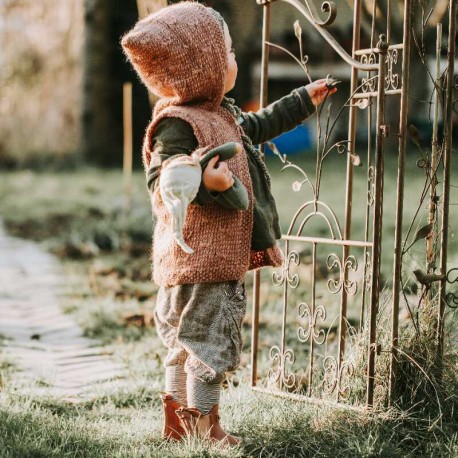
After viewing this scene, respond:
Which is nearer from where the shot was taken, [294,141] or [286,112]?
[286,112]

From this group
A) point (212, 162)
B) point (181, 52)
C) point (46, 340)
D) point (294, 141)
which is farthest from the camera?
point (294, 141)

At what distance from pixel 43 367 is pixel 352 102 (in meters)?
2.22

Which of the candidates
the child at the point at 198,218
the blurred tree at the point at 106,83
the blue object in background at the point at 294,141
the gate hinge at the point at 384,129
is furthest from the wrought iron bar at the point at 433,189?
the blue object in background at the point at 294,141

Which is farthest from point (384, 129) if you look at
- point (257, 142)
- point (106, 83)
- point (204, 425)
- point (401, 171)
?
point (106, 83)

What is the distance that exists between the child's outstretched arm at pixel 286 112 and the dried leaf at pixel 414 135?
371 millimetres

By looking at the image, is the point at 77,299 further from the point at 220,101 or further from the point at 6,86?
the point at 6,86

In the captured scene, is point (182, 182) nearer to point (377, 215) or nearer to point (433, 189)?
point (377, 215)

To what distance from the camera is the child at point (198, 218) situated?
3066mm

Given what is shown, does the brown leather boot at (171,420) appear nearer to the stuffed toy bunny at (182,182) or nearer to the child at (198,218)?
the child at (198,218)

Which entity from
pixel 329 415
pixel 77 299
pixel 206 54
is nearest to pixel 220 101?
pixel 206 54

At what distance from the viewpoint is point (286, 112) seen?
3.56 metres

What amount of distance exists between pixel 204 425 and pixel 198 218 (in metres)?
0.76

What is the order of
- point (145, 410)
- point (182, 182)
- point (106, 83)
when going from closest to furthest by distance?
point (182, 182), point (145, 410), point (106, 83)

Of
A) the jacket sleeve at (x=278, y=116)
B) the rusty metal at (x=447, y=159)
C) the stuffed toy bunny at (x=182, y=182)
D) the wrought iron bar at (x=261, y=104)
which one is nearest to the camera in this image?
the stuffed toy bunny at (x=182, y=182)
